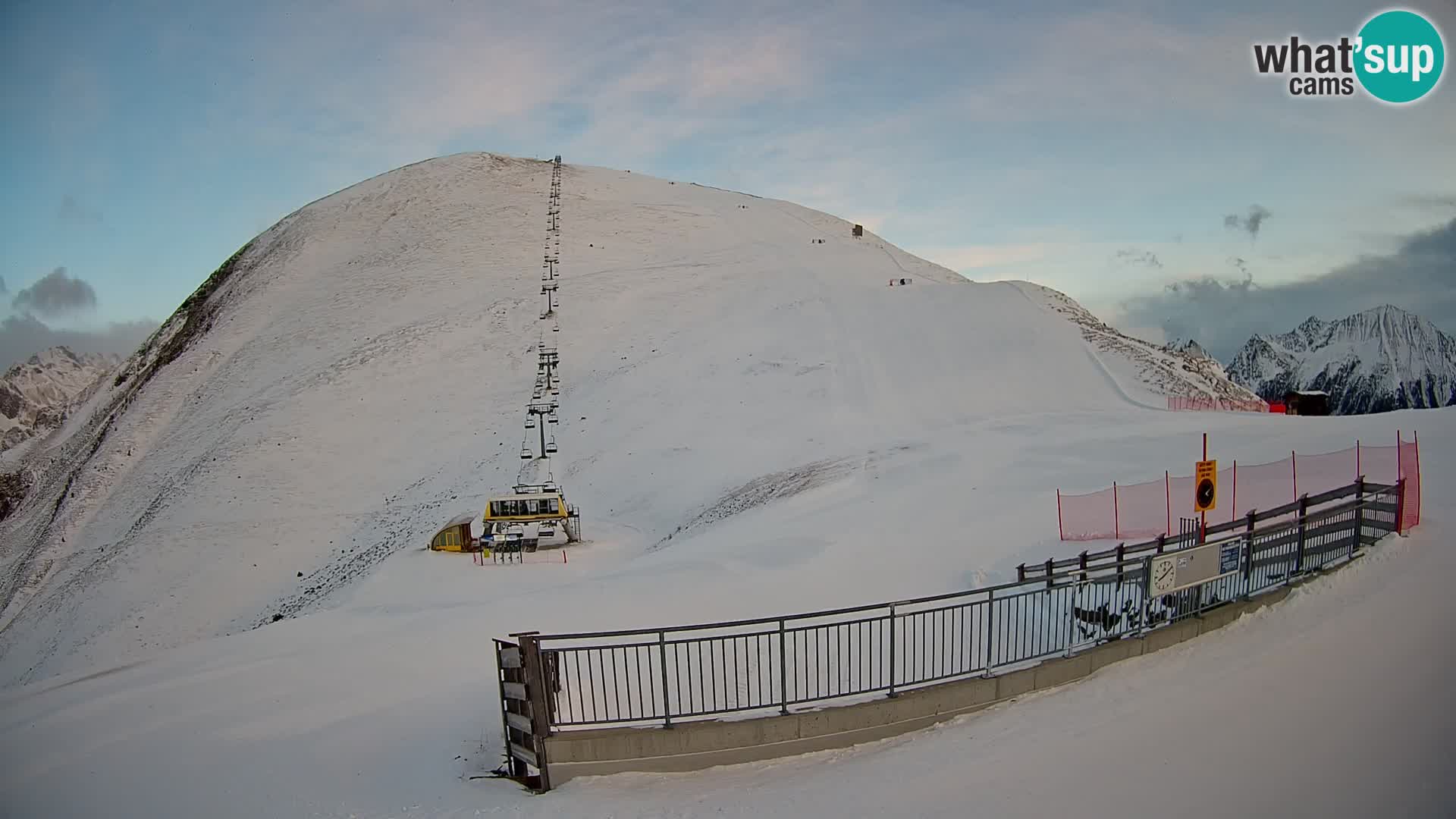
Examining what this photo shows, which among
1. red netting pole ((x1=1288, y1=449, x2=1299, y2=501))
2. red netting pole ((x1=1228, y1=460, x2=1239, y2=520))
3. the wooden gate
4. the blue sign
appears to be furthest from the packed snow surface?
red netting pole ((x1=1228, y1=460, x2=1239, y2=520))

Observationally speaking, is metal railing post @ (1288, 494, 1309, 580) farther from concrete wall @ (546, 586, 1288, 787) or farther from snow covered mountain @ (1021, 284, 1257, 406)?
snow covered mountain @ (1021, 284, 1257, 406)

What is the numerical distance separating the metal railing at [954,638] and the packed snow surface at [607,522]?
645mm

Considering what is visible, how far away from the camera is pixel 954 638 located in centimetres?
1070

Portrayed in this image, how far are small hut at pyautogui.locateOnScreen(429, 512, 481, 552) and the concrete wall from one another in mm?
20374

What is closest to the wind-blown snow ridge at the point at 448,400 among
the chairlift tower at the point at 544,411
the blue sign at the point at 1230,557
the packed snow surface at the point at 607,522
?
the packed snow surface at the point at 607,522

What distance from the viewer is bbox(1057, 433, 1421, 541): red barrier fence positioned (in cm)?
1677

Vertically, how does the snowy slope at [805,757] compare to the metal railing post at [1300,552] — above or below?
below

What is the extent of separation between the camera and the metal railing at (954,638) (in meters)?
9.48

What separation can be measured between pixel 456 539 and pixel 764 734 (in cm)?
2181

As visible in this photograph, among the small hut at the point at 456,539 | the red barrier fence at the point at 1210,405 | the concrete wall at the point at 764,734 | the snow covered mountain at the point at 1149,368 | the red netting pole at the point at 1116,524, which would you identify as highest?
the snow covered mountain at the point at 1149,368

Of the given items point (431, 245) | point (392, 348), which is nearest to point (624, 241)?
point (431, 245)

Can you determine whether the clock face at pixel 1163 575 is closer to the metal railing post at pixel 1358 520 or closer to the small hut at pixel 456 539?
the metal railing post at pixel 1358 520

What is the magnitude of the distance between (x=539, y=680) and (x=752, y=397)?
31818 mm

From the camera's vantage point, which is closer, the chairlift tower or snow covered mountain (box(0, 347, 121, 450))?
the chairlift tower
